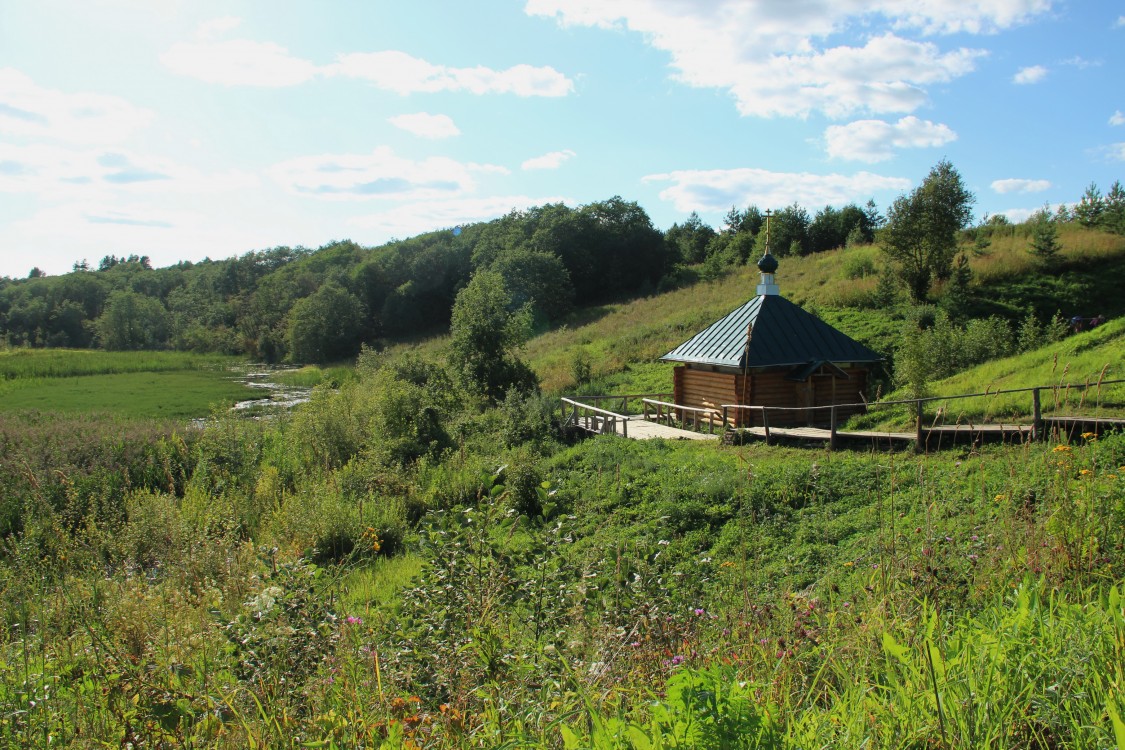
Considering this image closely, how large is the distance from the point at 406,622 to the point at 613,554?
1.12 metres

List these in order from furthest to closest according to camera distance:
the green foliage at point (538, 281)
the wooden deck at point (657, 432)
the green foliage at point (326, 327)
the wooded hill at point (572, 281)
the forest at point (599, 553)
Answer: the green foliage at point (326, 327), the green foliage at point (538, 281), the wooded hill at point (572, 281), the wooden deck at point (657, 432), the forest at point (599, 553)

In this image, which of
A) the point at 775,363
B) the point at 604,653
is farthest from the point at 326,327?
the point at 604,653

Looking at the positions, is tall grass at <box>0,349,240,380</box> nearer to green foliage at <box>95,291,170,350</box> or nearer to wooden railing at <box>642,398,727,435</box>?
green foliage at <box>95,291,170,350</box>

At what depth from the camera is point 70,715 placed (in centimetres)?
299

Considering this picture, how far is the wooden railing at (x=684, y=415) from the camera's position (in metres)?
17.0

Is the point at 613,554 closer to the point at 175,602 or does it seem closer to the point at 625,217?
the point at 175,602

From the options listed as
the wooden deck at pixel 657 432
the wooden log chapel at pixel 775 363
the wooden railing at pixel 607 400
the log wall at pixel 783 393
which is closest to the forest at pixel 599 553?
the wooden deck at pixel 657 432

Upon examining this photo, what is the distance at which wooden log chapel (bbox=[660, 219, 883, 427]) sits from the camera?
54.3ft

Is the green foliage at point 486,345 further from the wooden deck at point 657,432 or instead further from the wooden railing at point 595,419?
Result: the wooden deck at point 657,432

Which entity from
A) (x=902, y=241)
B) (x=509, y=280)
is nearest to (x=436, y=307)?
(x=509, y=280)

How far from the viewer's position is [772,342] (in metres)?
17.0

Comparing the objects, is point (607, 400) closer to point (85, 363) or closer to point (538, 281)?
point (538, 281)

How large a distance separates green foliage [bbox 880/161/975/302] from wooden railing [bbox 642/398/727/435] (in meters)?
11.8

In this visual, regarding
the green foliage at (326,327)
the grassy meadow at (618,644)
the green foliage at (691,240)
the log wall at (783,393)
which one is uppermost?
the green foliage at (691,240)
